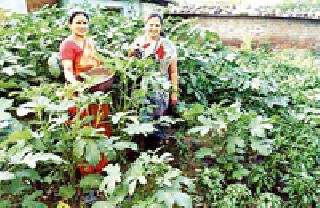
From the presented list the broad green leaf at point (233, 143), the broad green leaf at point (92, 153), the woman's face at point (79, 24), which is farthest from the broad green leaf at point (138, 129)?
the woman's face at point (79, 24)

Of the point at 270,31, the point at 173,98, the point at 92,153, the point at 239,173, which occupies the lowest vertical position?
the point at 239,173

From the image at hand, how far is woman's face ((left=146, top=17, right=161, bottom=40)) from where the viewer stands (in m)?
3.86

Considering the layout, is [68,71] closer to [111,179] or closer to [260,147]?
[111,179]

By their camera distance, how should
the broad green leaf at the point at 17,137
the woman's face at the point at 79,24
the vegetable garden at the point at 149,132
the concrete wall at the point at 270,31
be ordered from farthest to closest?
the concrete wall at the point at 270,31, the woman's face at the point at 79,24, the vegetable garden at the point at 149,132, the broad green leaf at the point at 17,137

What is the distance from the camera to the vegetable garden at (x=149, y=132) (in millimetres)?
2881

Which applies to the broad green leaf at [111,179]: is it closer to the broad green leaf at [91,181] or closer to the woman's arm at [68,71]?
the broad green leaf at [91,181]

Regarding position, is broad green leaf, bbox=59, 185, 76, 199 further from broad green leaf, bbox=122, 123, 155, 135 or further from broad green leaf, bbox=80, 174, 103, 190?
broad green leaf, bbox=122, 123, 155, 135

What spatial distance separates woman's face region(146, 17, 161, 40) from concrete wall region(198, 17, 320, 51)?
40.1 feet

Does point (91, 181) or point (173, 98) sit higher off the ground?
point (173, 98)

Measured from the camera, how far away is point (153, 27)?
3883 mm

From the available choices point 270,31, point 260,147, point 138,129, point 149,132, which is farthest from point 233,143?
point 270,31

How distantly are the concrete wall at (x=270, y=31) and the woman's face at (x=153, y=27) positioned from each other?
12.2 m

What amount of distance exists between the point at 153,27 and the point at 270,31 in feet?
42.3

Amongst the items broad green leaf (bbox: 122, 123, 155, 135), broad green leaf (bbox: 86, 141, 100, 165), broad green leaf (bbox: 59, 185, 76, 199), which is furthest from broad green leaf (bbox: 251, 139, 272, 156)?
broad green leaf (bbox: 59, 185, 76, 199)
